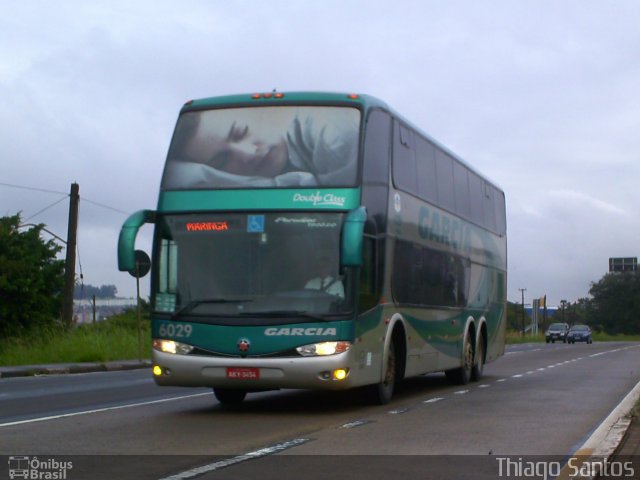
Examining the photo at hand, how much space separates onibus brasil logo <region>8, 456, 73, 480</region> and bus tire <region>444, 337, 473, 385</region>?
12586 millimetres

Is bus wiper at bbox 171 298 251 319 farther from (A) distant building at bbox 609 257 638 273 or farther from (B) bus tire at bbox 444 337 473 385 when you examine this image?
(A) distant building at bbox 609 257 638 273

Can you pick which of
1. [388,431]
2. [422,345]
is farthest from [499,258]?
[388,431]

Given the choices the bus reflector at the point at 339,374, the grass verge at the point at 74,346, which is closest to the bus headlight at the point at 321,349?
the bus reflector at the point at 339,374

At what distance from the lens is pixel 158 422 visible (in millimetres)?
13188

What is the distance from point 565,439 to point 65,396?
8.58 meters

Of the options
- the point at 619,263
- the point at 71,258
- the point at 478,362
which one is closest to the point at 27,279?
the point at 71,258

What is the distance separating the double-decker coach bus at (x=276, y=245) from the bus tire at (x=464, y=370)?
571cm

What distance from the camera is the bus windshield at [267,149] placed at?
46.9 feet

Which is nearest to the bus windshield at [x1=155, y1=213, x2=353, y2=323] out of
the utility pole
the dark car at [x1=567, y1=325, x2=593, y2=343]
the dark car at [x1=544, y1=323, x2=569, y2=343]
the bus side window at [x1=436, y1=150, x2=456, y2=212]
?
the bus side window at [x1=436, y1=150, x2=456, y2=212]

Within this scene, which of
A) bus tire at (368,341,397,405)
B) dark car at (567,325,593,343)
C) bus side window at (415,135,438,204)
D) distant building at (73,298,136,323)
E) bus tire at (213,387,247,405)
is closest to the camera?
bus tire at (368,341,397,405)

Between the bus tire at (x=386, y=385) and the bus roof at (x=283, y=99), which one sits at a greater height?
the bus roof at (x=283, y=99)

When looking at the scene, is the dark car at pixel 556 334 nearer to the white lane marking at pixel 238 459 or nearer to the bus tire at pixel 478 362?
the bus tire at pixel 478 362

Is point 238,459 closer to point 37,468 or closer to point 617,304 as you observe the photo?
point 37,468

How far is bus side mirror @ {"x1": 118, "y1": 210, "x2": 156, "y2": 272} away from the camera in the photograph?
44.9 feet
